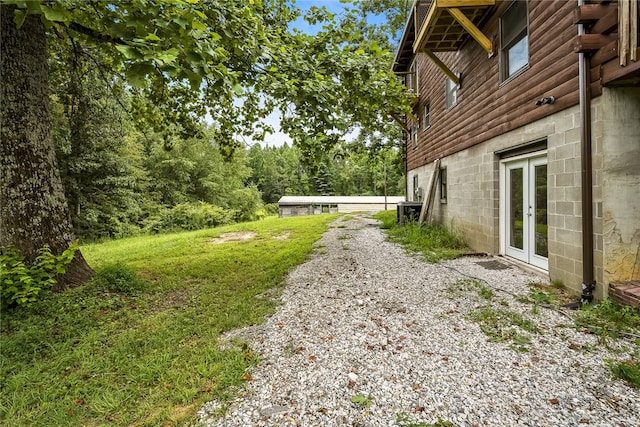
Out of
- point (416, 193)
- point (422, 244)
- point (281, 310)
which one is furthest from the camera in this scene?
point (416, 193)

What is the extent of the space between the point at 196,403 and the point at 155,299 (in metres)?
2.60

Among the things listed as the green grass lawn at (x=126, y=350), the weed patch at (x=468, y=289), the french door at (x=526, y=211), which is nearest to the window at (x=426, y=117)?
the french door at (x=526, y=211)

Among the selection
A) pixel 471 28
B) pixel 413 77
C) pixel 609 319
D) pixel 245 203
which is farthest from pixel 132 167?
pixel 609 319

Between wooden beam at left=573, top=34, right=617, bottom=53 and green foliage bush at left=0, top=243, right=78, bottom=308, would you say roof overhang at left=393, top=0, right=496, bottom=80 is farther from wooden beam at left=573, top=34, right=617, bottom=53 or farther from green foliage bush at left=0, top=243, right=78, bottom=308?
green foliage bush at left=0, top=243, right=78, bottom=308

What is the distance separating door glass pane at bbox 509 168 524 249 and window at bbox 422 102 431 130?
5.32 meters

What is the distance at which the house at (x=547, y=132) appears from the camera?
3281 millimetres

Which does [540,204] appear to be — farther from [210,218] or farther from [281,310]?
[210,218]

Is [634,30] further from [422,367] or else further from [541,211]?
[422,367]

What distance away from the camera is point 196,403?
6.86 feet

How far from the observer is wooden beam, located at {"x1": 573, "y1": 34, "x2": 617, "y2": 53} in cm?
328

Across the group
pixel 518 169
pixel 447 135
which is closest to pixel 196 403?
pixel 518 169

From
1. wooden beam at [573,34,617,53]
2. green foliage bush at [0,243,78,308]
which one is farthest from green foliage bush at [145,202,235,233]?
wooden beam at [573,34,617,53]

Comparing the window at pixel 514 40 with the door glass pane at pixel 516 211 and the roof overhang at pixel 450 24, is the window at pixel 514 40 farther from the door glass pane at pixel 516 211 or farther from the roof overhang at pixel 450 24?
the door glass pane at pixel 516 211

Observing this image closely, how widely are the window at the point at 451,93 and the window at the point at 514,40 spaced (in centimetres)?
218
